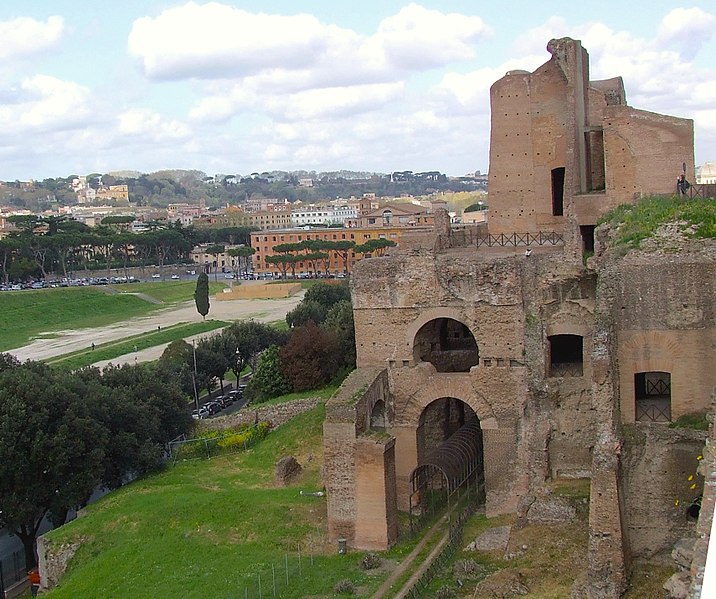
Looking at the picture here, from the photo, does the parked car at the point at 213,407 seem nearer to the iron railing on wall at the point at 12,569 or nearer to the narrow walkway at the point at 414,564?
the iron railing on wall at the point at 12,569

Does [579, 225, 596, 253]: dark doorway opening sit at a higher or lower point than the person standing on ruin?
lower

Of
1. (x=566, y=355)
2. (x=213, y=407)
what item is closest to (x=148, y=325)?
(x=213, y=407)

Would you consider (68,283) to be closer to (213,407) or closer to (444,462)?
(213,407)

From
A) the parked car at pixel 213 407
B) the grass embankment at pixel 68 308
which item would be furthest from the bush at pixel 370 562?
the grass embankment at pixel 68 308

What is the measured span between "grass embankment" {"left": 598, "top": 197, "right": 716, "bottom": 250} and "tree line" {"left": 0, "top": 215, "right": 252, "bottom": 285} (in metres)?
66.8

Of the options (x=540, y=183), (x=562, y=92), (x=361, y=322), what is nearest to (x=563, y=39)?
(x=562, y=92)

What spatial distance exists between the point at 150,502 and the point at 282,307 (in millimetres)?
47035

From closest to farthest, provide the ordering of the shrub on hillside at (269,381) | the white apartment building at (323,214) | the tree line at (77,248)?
1. the shrub on hillside at (269,381)
2. the tree line at (77,248)
3. the white apartment building at (323,214)

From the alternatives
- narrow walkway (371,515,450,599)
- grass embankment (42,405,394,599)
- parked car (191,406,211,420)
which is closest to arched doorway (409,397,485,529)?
narrow walkway (371,515,450,599)

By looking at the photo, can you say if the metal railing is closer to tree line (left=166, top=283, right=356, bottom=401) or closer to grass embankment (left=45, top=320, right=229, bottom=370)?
tree line (left=166, top=283, right=356, bottom=401)

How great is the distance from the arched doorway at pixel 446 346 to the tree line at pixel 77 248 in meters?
60.5

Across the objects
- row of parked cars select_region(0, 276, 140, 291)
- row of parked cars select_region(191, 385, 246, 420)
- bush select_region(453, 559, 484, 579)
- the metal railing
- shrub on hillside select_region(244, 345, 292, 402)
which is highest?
the metal railing

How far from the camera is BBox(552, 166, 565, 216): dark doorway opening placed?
86.0 ft

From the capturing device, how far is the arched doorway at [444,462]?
20562 millimetres
